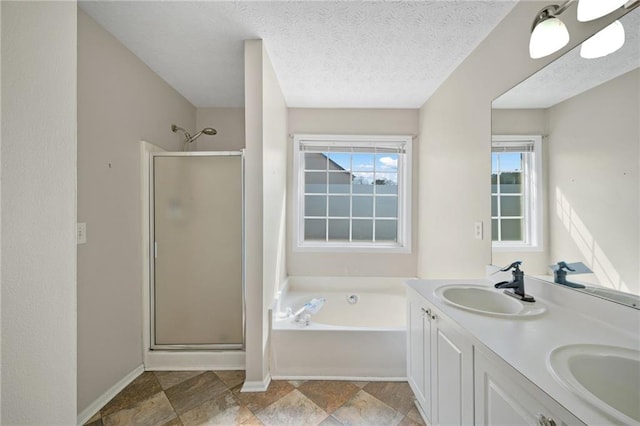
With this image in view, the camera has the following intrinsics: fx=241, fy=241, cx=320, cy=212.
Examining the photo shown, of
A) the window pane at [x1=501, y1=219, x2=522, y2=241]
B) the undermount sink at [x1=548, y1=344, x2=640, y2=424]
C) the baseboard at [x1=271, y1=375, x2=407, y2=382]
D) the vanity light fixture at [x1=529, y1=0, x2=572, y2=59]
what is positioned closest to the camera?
the undermount sink at [x1=548, y1=344, x2=640, y2=424]

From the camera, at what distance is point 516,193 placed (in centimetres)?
139

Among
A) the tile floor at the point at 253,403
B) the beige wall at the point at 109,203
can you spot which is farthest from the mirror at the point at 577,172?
the beige wall at the point at 109,203

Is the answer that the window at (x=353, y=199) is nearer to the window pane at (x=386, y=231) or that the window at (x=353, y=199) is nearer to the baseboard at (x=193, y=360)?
the window pane at (x=386, y=231)

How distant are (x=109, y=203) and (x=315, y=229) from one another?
6.30ft

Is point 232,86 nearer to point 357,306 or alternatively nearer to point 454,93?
point 454,93

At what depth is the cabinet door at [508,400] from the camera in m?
0.62

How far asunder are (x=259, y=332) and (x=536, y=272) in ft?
5.66

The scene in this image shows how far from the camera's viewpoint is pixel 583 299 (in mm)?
1051

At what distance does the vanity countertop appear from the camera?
67 cm

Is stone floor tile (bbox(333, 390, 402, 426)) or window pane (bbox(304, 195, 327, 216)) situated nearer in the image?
stone floor tile (bbox(333, 390, 402, 426))

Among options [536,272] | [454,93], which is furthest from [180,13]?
[536,272]

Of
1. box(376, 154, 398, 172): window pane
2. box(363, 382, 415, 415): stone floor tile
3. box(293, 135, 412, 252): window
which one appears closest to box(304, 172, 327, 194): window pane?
box(293, 135, 412, 252): window

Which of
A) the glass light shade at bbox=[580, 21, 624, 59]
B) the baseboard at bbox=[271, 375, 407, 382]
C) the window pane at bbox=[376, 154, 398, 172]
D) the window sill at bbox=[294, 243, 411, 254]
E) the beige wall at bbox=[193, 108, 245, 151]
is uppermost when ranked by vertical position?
the beige wall at bbox=[193, 108, 245, 151]

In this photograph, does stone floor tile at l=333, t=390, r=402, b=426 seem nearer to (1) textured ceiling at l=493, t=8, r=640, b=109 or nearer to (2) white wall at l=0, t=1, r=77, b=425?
(2) white wall at l=0, t=1, r=77, b=425
